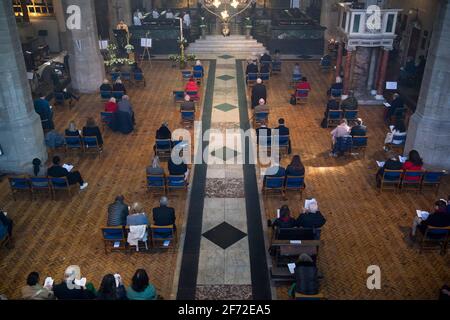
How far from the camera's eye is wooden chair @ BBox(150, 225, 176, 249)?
9.55m

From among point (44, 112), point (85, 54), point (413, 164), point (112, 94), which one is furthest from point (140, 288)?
point (85, 54)

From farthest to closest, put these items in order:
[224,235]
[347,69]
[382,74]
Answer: [347,69], [382,74], [224,235]

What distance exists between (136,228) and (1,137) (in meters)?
5.69

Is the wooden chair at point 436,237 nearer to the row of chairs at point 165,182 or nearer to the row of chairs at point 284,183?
the row of chairs at point 284,183

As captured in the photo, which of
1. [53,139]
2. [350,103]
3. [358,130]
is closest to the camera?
[358,130]

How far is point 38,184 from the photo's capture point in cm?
1149

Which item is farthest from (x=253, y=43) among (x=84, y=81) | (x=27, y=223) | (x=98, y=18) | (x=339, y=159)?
(x=27, y=223)

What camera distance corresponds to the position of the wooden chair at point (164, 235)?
9.55 metres

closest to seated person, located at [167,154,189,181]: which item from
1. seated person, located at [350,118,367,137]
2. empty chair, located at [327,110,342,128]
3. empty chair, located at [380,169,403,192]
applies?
empty chair, located at [380,169,403,192]

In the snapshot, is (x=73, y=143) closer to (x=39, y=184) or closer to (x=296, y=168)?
(x=39, y=184)

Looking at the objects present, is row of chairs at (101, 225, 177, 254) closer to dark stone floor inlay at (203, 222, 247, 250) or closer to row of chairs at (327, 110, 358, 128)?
dark stone floor inlay at (203, 222, 247, 250)

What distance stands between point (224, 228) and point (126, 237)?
2328mm

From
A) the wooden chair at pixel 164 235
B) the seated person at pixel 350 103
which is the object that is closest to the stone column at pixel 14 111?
the wooden chair at pixel 164 235

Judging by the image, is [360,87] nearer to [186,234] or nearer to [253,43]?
[253,43]
